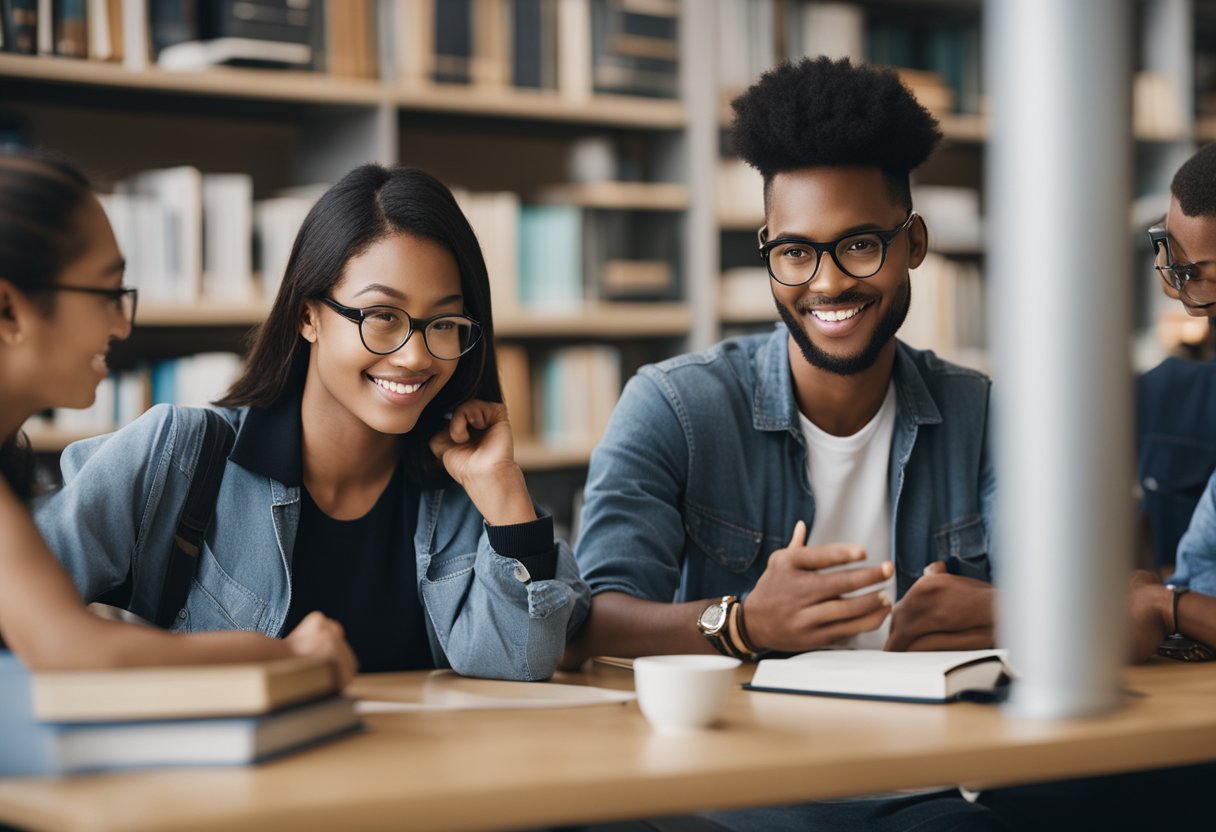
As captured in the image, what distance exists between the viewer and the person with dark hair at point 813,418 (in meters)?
1.81

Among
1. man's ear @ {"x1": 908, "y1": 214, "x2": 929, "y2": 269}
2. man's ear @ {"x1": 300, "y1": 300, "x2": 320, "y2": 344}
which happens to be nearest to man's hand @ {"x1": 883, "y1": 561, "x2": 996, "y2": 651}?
man's ear @ {"x1": 908, "y1": 214, "x2": 929, "y2": 269}

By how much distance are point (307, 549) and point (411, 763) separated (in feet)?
2.37

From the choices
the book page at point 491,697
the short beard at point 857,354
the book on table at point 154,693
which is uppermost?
the short beard at point 857,354

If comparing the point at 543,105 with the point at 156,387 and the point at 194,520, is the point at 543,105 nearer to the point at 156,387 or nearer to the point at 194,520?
the point at 156,387

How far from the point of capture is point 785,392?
6.27ft

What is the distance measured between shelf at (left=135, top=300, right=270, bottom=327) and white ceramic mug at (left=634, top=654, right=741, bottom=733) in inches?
80.2

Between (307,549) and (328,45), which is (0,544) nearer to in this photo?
(307,549)

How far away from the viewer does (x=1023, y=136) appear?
85 cm

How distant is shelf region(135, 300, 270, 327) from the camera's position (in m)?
2.96

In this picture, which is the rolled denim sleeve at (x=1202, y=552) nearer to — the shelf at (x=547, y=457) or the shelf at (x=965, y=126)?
the shelf at (x=547, y=457)

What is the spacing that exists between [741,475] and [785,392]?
5.7 inches

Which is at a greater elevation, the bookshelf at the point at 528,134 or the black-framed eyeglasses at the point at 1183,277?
the bookshelf at the point at 528,134

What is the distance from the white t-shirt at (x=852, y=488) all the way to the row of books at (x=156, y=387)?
1.55 meters

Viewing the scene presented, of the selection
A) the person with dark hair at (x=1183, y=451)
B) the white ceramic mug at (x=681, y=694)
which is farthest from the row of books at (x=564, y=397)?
the white ceramic mug at (x=681, y=694)
